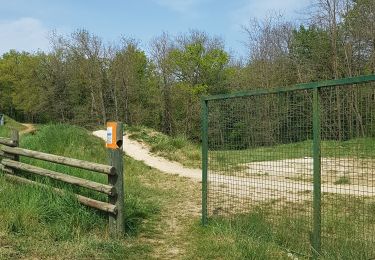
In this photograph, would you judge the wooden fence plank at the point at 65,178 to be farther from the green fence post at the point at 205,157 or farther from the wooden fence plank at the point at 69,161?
the green fence post at the point at 205,157

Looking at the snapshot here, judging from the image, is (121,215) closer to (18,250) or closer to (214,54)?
(18,250)

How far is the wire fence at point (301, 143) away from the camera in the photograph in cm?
464

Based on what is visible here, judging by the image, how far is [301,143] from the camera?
5.57 metres

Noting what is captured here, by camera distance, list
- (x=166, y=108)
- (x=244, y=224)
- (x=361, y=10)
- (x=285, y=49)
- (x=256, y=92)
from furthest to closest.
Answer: (x=166, y=108)
(x=285, y=49)
(x=361, y=10)
(x=244, y=224)
(x=256, y=92)

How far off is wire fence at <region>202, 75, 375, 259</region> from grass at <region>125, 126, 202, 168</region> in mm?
7690

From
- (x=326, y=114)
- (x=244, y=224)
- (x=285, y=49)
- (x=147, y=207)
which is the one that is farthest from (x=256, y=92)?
(x=285, y=49)

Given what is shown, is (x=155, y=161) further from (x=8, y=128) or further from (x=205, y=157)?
(x=8, y=128)

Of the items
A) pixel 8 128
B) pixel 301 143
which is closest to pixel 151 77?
pixel 8 128

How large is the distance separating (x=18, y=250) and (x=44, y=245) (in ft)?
0.94

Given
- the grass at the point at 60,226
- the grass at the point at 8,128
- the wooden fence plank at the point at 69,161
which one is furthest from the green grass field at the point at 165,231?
the grass at the point at 8,128

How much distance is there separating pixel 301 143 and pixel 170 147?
425 inches

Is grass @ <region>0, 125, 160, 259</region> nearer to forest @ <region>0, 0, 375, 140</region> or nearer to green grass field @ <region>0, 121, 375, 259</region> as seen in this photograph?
green grass field @ <region>0, 121, 375, 259</region>

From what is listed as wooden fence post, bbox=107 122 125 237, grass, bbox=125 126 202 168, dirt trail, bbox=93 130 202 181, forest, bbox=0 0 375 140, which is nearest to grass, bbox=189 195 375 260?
wooden fence post, bbox=107 122 125 237

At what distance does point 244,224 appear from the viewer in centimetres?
600
